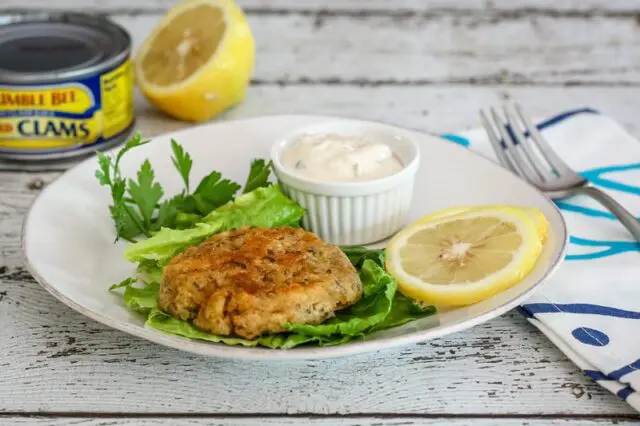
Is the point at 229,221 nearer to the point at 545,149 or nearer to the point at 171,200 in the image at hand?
the point at 171,200

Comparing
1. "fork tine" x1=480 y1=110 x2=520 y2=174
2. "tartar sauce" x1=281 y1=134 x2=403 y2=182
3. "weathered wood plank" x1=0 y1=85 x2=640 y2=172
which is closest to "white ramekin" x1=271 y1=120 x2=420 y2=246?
"tartar sauce" x1=281 y1=134 x2=403 y2=182

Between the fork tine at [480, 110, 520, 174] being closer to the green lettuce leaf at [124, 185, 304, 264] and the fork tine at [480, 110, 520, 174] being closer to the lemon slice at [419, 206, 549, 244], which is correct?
the lemon slice at [419, 206, 549, 244]

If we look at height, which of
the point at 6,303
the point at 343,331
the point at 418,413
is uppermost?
the point at 343,331

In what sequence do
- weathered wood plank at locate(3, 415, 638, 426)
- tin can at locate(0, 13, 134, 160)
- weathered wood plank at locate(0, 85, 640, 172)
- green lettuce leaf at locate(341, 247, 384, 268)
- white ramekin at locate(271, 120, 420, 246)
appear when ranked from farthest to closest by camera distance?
1. weathered wood plank at locate(0, 85, 640, 172)
2. tin can at locate(0, 13, 134, 160)
3. white ramekin at locate(271, 120, 420, 246)
4. green lettuce leaf at locate(341, 247, 384, 268)
5. weathered wood plank at locate(3, 415, 638, 426)

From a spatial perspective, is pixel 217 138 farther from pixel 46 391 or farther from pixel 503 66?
pixel 503 66

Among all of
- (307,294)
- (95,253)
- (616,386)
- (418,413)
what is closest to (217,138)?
(95,253)

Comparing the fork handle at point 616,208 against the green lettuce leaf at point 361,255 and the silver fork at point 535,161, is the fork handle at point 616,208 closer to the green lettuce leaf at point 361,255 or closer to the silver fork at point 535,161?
the silver fork at point 535,161

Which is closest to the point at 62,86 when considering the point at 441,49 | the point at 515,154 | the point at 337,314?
the point at 337,314
